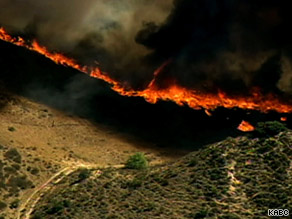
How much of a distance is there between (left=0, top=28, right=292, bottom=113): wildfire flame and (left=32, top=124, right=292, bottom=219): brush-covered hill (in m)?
37.7

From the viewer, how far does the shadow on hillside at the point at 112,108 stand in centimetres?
11738

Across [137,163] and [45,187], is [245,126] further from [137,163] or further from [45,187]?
[45,187]

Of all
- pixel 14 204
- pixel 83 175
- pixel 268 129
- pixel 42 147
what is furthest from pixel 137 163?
pixel 268 129

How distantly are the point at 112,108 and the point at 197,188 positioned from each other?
5890 cm

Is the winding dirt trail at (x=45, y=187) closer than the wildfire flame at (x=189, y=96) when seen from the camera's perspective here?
Yes

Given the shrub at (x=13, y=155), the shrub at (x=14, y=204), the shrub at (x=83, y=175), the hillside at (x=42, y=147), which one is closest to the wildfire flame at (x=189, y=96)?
the hillside at (x=42, y=147)

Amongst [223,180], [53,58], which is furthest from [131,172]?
[53,58]

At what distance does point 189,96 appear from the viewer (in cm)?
12694

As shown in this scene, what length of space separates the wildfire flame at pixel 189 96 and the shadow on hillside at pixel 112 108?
6.14 feet

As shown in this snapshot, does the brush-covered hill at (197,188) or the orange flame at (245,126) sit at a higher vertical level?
the orange flame at (245,126)

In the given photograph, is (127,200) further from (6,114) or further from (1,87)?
(1,87)

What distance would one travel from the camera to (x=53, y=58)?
145000 mm

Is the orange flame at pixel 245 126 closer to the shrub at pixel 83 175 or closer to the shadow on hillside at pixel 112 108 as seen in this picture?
the shadow on hillside at pixel 112 108

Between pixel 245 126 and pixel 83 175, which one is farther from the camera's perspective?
pixel 245 126
